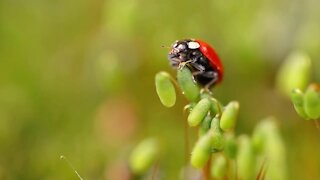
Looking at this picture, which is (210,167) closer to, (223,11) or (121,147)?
(121,147)

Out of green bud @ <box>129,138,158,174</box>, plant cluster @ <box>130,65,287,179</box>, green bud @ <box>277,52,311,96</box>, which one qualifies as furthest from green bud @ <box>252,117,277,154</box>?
green bud @ <box>129,138,158,174</box>

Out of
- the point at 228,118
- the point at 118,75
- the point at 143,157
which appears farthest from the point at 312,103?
the point at 118,75

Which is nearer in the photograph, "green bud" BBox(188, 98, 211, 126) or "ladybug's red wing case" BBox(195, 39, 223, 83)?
"green bud" BBox(188, 98, 211, 126)

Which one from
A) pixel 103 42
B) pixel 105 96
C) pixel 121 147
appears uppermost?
pixel 103 42

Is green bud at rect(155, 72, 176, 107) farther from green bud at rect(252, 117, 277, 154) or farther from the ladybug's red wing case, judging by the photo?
green bud at rect(252, 117, 277, 154)

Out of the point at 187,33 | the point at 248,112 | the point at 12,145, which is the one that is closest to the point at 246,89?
the point at 248,112

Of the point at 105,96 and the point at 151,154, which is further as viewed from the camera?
the point at 105,96
